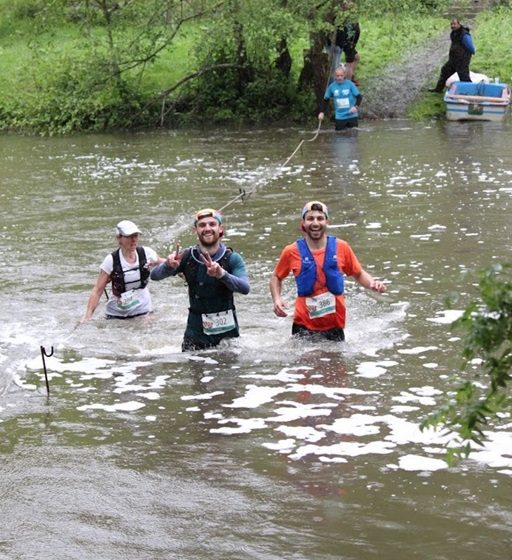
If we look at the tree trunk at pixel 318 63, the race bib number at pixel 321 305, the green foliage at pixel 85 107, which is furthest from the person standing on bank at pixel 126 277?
the green foliage at pixel 85 107

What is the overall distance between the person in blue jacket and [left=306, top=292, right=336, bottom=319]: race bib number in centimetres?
1629

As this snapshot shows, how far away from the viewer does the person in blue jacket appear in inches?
1073

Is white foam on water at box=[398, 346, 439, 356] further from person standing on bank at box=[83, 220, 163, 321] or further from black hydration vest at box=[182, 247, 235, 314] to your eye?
person standing on bank at box=[83, 220, 163, 321]

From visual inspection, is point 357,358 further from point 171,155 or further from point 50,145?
point 50,145

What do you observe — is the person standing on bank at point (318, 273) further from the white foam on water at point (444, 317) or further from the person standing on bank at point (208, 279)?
the white foam on water at point (444, 317)

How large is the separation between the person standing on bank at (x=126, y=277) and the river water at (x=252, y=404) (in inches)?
8.3

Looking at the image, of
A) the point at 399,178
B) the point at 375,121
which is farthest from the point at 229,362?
the point at 375,121

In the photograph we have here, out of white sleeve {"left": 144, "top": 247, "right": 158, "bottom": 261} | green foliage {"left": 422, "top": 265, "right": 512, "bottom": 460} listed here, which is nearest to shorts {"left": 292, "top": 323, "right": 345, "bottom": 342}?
white sleeve {"left": 144, "top": 247, "right": 158, "bottom": 261}

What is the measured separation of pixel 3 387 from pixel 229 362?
79.7 inches

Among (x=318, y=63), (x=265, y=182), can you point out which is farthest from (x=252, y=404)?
(x=318, y=63)

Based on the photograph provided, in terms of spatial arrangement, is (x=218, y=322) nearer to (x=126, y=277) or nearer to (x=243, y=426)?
(x=126, y=277)

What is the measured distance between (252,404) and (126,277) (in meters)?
3.16

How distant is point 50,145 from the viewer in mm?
28984

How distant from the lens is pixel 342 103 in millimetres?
27500
